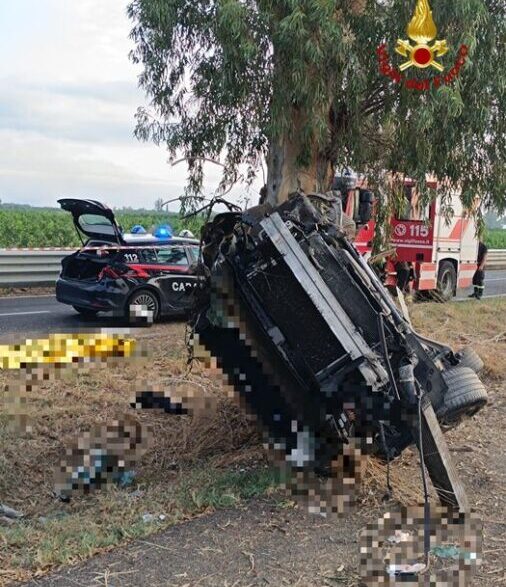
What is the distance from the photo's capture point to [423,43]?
7637 millimetres

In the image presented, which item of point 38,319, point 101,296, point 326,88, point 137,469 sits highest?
point 326,88

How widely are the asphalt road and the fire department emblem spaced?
5900 mm

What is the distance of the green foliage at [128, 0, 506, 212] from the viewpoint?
7438 millimetres

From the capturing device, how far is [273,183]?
27.3 ft

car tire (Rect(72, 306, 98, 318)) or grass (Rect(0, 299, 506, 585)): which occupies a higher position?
car tire (Rect(72, 306, 98, 318))

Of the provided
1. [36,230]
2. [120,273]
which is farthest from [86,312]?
[36,230]

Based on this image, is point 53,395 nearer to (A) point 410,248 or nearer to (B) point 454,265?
(A) point 410,248

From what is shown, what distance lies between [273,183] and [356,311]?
4287 mm

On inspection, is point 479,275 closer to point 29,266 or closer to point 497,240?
point 29,266

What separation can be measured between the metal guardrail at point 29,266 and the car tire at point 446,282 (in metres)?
8.63

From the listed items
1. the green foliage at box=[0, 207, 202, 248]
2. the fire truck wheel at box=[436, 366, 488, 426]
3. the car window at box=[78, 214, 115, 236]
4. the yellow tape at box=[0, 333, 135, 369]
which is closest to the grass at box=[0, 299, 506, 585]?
the yellow tape at box=[0, 333, 135, 369]

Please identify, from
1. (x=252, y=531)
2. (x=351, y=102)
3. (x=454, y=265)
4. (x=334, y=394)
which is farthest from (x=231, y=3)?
(x=454, y=265)

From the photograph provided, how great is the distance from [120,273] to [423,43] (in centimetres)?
599

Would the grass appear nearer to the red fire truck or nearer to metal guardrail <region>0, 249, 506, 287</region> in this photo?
the red fire truck
